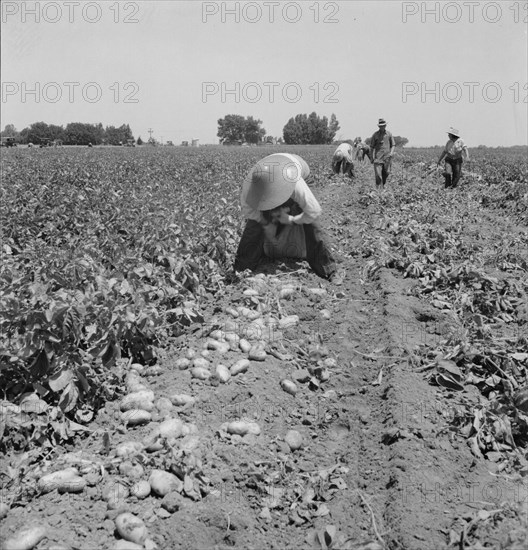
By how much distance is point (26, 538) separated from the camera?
186 cm

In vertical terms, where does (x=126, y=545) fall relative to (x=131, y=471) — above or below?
below

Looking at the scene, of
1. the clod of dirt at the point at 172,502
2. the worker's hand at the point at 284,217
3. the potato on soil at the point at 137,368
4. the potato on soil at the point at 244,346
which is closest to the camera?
the clod of dirt at the point at 172,502

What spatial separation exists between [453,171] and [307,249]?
667cm

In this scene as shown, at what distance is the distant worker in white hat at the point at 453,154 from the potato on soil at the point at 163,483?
350 inches

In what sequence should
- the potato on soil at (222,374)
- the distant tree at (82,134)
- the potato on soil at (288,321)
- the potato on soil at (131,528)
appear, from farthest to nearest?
the distant tree at (82,134)
the potato on soil at (288,321)
the potato on soil at (222,374)
the potato on soil at (131,528)

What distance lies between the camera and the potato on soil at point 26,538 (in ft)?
6.03

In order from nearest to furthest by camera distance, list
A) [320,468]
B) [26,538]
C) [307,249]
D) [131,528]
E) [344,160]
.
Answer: [26,538] → [131,528] → [320,468] → [307,249] → [344,160]

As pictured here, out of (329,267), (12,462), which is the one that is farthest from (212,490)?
(329,267)

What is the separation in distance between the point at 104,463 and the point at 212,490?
48cm

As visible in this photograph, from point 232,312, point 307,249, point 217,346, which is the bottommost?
point 217,346

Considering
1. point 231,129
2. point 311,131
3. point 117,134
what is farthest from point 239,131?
point 117,134

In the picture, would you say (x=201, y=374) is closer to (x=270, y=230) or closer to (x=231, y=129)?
(x=270, y=230)

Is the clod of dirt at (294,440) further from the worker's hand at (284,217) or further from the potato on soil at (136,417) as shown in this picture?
the worker's hand at (284,217)

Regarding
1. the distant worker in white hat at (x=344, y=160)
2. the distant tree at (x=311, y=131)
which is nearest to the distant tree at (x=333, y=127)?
the distant tree at (x=311, y=131)
